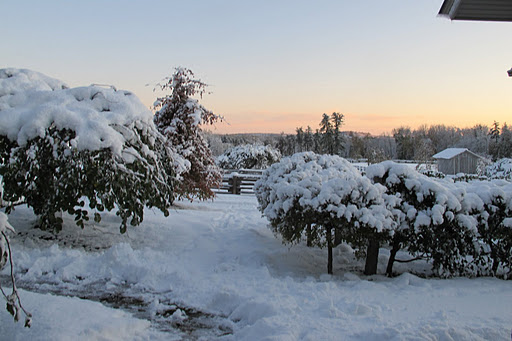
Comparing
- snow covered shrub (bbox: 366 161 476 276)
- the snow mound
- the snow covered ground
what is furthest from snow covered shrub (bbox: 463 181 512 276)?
the snow mound

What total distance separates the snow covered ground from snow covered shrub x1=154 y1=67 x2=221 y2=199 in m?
2.19

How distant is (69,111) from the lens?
15.2ft

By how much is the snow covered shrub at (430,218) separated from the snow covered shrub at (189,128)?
Result: 508cm

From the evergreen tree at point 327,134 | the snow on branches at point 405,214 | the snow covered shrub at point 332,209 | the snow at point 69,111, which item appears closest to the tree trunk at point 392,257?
the snow on branches at point 405,214

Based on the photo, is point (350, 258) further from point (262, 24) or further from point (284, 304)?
point (262, 24)

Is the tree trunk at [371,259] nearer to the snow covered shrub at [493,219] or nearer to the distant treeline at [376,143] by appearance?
the snow covered shrub at [493,219]

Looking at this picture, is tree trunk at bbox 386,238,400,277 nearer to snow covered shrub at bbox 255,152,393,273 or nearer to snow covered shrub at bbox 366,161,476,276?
snow covered shrub at bbox 366,161,476,276

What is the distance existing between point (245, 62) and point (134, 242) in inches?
321

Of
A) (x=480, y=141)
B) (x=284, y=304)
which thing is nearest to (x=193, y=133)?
(x=284, y=304)

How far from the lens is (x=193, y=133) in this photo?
10.3m

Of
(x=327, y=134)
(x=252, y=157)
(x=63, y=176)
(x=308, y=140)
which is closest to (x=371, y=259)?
(x=63, y=176)

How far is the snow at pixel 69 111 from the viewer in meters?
4.48

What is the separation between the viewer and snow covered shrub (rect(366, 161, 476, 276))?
213 inches

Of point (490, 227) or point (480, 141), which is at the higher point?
point (480, 141)
